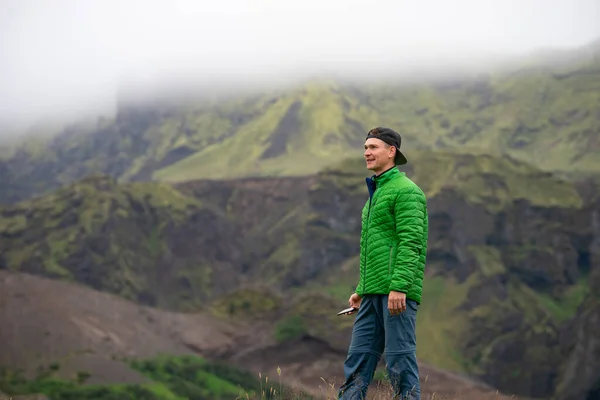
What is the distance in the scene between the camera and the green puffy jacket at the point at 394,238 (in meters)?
7.27

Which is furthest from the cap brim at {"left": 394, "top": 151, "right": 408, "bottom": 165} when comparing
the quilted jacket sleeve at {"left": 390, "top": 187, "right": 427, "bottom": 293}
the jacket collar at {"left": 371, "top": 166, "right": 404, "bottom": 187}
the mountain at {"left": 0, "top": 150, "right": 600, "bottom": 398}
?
the mountain at {"left": 0, "top": 150, "right": 600, "bottom": 398}

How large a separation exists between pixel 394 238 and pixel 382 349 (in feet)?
3.63

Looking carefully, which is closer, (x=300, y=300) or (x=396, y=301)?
(x=396, y=301)

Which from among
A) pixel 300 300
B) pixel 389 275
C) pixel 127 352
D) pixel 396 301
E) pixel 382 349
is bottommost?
pixel 127 352

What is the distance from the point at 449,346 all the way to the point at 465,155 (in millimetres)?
54695

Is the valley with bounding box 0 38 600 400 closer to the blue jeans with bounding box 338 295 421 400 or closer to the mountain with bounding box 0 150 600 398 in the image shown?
the mountain with bounding box 0 150 600 398

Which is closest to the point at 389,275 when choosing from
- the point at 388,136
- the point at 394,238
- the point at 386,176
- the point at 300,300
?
the point at 394,238

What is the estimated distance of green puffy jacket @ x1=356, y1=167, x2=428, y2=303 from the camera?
727 cm

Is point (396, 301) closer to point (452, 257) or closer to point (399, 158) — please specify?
point (399, 158)

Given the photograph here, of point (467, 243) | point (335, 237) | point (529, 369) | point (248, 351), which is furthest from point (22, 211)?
point (529, 369)

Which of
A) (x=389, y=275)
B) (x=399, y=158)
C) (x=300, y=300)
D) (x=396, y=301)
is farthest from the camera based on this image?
(x=300, y=300)

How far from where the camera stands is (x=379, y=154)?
7828 mm

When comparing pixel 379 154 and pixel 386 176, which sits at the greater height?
pixel 379 154

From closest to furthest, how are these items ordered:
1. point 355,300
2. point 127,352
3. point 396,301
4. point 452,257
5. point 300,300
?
point 396,301 < point 355,300 < point 127,352 < point 300,300 < point 452,257
